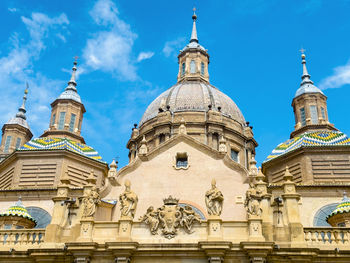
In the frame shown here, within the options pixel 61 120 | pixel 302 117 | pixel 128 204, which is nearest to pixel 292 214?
pixel 128 204

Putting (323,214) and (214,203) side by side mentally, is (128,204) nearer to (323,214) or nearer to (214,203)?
(214,203)

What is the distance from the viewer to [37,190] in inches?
1348

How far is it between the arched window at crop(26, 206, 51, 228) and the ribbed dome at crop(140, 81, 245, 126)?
50.2 feet

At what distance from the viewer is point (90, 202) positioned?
24500 millimetres

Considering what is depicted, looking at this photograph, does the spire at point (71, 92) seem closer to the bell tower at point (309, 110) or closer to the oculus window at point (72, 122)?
the oculus window at point (72, 122)

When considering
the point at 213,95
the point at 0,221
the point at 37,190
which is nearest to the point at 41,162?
the point at 37,190

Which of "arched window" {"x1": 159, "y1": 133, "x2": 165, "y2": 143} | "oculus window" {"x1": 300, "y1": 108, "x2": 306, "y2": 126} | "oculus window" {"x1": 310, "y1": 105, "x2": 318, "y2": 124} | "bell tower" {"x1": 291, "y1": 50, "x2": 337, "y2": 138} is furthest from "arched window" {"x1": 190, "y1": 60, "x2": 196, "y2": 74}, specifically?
"oculus window" {"x1": 310, "y1": 105, "x2": 318, "y2": 124}

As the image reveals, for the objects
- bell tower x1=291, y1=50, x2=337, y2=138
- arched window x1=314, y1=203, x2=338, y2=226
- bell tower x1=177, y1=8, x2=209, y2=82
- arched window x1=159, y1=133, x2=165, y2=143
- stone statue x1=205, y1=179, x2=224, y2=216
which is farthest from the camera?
bell tower x1=177, y1=8, x2=209, y2=82

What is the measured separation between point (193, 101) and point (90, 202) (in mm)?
22676

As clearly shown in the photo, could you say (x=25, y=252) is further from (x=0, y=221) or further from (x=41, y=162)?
(x=41, y=162)

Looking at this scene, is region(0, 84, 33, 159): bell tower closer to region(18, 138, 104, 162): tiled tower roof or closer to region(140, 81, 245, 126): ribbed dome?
region(18, 138, 104, 162): tiled tower roof

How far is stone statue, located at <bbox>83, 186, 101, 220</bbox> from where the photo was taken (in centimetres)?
2420

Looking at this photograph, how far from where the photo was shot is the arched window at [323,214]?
103ft

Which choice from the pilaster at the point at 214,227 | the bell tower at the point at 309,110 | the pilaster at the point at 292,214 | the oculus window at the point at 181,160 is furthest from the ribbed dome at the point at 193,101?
the pilaster at the point at 214,227
